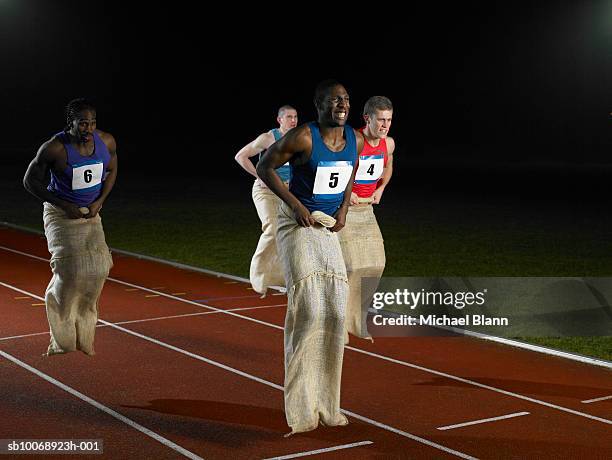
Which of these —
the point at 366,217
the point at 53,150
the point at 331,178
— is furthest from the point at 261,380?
the point at 53,150

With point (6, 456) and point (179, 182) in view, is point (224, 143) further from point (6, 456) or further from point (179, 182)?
point (6, 456)

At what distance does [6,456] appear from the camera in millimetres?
5211

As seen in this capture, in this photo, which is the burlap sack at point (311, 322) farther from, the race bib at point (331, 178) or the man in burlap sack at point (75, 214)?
the man in burlap sack at point (75, 214)

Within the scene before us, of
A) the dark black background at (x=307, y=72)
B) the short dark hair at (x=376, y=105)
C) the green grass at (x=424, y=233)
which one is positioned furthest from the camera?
the dark black background at (x=307, y=72)

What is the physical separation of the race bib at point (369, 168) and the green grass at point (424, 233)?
2.17 metres

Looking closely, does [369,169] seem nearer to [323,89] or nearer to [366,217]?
[366,217]

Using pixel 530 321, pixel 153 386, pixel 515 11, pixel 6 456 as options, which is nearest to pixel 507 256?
pixel 530 321

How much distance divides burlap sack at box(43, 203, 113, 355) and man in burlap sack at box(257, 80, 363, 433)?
232cm

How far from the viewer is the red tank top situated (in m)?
7.92

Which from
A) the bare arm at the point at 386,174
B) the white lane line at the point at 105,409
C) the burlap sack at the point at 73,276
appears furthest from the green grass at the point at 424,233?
the white lane line at the point at 105,409

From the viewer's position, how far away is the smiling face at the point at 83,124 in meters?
6.94

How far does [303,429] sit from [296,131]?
68.6 inches

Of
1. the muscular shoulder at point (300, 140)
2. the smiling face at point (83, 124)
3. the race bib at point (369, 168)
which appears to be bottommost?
the race bib at point (369, 168)

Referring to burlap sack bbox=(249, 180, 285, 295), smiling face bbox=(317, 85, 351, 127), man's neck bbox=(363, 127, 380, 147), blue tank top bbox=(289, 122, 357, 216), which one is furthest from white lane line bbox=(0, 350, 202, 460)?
man's neck bbox=(363, 127, 380, 147)
